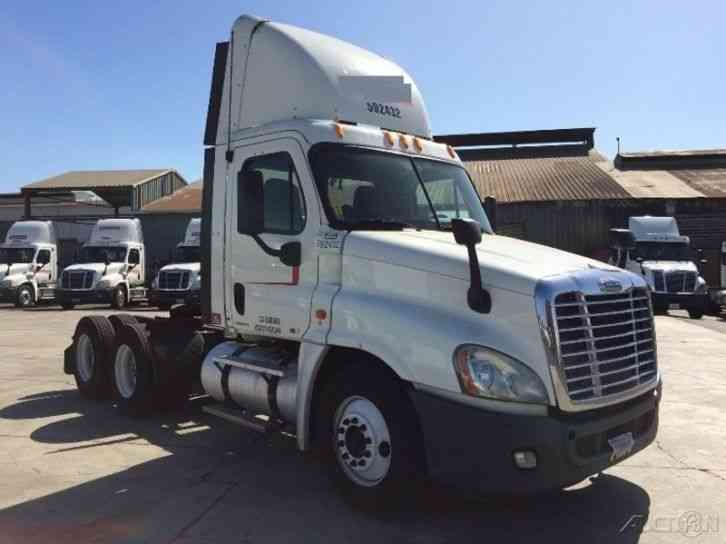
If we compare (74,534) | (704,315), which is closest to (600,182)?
(704,315)

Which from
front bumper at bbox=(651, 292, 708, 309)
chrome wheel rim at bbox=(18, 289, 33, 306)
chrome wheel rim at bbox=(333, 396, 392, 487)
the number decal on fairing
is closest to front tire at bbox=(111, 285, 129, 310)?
chrome wheel rim at bbox=(18, 289, 33, 306)

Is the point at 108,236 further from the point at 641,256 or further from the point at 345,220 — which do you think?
the point at 345,220

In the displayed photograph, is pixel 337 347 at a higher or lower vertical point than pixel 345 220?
lower

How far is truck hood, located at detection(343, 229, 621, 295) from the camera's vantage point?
3.98 m

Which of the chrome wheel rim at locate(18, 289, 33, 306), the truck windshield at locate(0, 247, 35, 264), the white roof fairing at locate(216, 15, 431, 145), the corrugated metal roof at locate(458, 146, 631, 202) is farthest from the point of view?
A: the corrugated metal roof at locate(458, 146, 631, 202)

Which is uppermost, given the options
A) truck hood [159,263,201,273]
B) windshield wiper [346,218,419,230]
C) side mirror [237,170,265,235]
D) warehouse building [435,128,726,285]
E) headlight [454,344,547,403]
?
warehouse building [435,128,726,285]

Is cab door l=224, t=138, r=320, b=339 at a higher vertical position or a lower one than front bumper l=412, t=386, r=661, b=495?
higher

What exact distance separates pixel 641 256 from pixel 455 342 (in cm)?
2078

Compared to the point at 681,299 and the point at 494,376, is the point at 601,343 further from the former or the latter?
the point at 681,299

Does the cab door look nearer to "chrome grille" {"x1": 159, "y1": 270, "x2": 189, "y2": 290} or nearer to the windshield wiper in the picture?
the windshield wiper

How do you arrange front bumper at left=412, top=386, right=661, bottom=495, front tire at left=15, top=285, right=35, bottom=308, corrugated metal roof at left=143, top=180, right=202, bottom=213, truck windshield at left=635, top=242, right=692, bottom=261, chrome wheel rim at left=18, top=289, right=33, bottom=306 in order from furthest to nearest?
corrugated metal roof at left=143, top=180, right=202, bottom=213
chrome wheel rim at left=18, top=289, right=33, bottom=306
front tire at left=15, top=285, right=35, bottom=308
truck windshield at left=635, top=242, right=692, bottom=261
front bumper at left=412, top=386, right=661, bottom=495

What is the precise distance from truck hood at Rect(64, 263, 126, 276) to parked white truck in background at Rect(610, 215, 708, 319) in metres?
17.8

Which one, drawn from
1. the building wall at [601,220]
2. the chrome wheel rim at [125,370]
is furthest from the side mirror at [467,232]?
the building wall at [601,220]

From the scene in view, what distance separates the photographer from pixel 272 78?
18.7 feet
